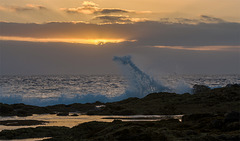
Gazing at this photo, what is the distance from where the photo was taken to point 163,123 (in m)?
25.8

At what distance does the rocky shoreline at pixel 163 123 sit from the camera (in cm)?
1966

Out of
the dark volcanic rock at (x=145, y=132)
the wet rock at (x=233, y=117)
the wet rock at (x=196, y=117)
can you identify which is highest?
the wet rock at (x=233, y=117)

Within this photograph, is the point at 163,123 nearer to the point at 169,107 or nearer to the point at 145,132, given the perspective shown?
the point at 145,132

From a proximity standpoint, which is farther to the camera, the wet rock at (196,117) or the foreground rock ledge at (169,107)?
the foreground rock ledge at (169,107)

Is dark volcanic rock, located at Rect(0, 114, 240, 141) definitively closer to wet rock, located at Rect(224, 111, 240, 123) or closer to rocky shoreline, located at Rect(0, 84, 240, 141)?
rocky shoreline, located at Rect(0, 84, 240, 141)

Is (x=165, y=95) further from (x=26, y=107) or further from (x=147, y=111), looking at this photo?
(x=26, y=107)

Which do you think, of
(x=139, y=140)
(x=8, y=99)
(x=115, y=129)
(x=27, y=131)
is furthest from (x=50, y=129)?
(x=8, y=99)

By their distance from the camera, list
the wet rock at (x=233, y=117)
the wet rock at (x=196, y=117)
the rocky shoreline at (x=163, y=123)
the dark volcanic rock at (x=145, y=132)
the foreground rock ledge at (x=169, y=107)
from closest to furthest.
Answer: the dark volcanic rock at (x=145, y=132) < the rocky shoreline at (x=163, y=123) < the wet rock at (x=233, y=117) < the wet rock at (x=196, y=117) < the foreground rock ledge at (x=169, y=107)

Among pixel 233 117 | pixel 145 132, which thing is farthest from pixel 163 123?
pixel 145 132

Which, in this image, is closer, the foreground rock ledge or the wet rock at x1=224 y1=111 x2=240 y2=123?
the wet rock at x1=224 y1=111 x2=240 y2=123

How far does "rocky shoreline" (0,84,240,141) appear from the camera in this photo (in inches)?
774

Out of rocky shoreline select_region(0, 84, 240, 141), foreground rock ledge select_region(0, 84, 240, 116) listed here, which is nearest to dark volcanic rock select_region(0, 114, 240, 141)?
rocky shoreline select_region(0, 84, 240, 141)

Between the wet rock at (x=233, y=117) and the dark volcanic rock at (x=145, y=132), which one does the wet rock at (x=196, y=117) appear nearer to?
the dark volcanic rock at (x=145, y=132)

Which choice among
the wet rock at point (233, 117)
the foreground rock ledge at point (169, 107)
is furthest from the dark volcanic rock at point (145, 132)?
the foreground rock ledge at point (169, 107)
